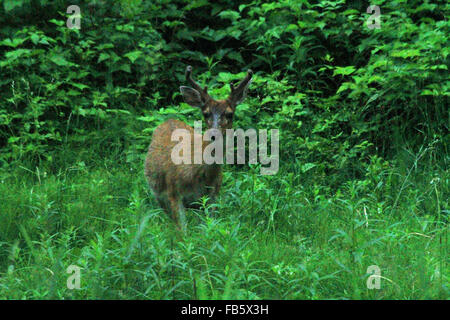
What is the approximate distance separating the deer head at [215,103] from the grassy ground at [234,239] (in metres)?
0.55

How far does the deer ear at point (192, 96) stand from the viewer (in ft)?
20.0

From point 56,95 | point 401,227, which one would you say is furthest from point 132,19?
point 401,227

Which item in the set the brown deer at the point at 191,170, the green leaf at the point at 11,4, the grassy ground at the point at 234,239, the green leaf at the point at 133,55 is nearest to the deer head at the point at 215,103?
the brown deer at the point at 191,170

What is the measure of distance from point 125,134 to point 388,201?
301 centimetres

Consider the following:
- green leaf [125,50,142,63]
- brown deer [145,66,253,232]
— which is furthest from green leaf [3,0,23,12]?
brown deer [145,66,253,232]

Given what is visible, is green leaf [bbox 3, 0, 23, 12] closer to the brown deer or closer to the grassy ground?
the grassy ground

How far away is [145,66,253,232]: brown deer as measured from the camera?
5848 millimetres

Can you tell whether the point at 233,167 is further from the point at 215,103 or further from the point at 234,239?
the point at 234,239

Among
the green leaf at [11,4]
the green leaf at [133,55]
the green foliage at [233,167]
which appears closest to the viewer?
the green foliage at [233,167]

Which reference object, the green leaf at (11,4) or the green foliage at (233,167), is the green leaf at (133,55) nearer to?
the green foliage at (233,167)

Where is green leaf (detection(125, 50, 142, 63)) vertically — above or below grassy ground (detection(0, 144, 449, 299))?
above

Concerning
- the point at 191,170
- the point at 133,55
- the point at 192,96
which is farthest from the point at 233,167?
the point at 133,55
